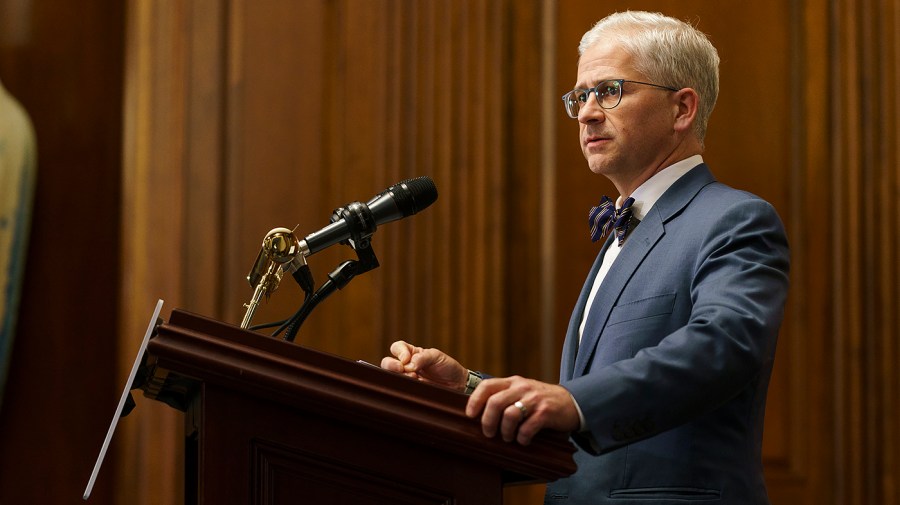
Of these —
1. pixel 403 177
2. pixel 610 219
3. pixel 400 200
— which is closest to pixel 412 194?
pixel 400 200

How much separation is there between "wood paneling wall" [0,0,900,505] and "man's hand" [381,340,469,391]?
43.3 inches

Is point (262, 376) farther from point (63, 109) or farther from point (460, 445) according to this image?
point (63, 109)

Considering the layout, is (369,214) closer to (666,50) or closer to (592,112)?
(592,112)

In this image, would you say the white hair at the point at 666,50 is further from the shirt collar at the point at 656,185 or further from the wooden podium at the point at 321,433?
the wooden podium at the point at 321,433

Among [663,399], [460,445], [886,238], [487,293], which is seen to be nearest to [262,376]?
[460,445]

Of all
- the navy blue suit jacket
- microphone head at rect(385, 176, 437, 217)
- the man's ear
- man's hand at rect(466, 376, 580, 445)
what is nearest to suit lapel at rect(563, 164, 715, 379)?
the navy blue suit jacket

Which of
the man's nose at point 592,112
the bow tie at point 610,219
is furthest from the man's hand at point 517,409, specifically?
the man's nose at point 592,112

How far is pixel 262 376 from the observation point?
1186 millimetres

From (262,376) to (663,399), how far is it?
529mm

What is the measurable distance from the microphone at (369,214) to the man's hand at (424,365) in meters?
0.30

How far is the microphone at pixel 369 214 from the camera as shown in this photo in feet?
5.32

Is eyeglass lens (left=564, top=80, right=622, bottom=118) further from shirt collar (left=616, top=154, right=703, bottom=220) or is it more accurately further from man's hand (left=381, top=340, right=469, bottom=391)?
man's hand (left=381, top=340, right=469, bottom=391)

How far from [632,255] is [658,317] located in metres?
0.17

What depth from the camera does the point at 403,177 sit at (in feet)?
10.2
